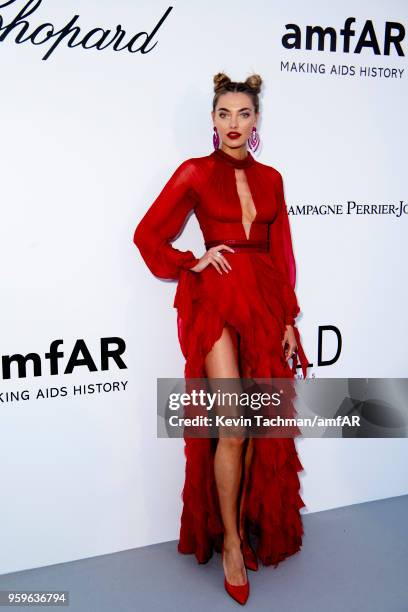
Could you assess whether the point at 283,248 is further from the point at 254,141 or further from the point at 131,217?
the point at 131,217

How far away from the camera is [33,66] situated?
186 centimetres

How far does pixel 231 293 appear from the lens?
1.90 m

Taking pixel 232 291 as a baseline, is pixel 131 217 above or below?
above

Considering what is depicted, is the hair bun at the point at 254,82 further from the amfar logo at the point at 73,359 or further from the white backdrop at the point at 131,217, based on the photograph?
the amfar logo at the point at 73,359

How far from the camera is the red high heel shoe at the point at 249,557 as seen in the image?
210 cm

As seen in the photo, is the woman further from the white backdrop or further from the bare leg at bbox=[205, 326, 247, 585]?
the white backdrop

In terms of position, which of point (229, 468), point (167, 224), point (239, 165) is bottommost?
point (229, 468)

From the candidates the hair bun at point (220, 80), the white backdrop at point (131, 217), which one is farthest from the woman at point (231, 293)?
the white backdrop at point (131, 217)

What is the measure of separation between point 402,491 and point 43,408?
5.28ft

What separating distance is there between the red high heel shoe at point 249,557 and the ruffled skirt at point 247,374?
3 cm

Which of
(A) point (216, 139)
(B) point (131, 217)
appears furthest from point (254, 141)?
(B) point (131, 217)

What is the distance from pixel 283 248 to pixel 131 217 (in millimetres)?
→ 536

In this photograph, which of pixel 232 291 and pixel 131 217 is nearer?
pixel 232 291

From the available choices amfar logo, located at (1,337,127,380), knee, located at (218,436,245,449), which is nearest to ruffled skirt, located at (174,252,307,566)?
knee, located at (218,436,245,449)
